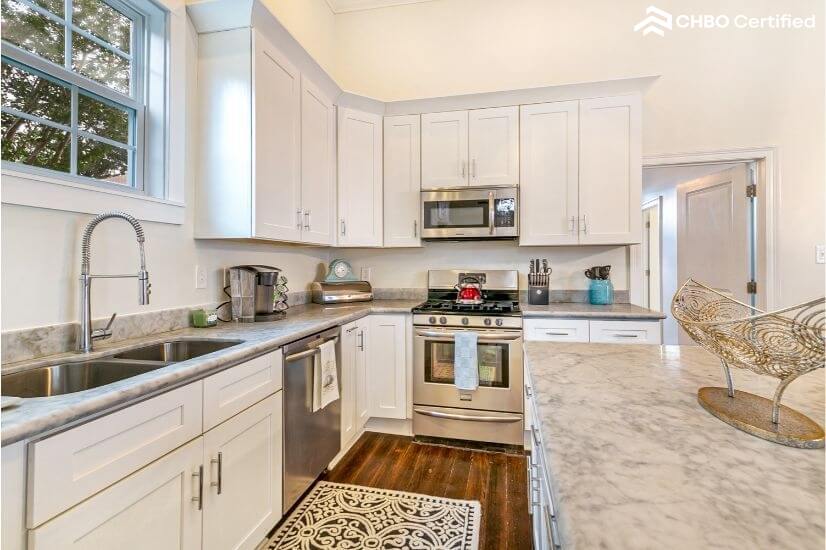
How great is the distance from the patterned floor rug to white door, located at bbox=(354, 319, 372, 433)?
0.57 meters

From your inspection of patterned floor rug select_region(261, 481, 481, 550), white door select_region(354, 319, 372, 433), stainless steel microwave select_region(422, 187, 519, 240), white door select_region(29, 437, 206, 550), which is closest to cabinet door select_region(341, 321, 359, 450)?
white door select_region(354, 319, 372, 433)

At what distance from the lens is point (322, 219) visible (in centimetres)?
274

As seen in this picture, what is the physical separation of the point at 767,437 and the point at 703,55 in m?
3.40

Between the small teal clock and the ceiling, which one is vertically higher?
the ceiling

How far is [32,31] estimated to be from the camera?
1.38 metres

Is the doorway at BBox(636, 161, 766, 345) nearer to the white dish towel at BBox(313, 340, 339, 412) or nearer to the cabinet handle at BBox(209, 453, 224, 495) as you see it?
the white dish towel at BBox(313, 340, 339, 412)

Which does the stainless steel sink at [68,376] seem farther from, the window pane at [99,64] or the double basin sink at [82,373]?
the window pane at [99,64]

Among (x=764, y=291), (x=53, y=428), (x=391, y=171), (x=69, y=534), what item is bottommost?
(x=69, y=534)

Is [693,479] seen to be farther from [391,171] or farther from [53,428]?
[391,171]

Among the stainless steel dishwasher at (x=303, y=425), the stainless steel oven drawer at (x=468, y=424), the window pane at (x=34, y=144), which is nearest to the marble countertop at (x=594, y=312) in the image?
the stainless steel oven drawer at (x=468, y=424)

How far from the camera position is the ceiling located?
340 centimetres

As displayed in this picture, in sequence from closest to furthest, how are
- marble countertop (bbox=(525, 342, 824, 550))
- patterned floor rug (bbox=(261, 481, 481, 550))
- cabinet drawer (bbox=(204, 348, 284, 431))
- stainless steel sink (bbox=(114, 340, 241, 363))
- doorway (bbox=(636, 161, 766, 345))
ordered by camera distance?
marble countertop (bbox=(525, 342, 824, 550)) < cabinet drawer (bbox=(204, 348, 284, 431)) < stainless steel sink (bbox=(114, 340, 241, 363)) < patterned floor rug (bbox=(261, 481, 481, 550)) < doorway (bbox=(636, 161, 766, 345))

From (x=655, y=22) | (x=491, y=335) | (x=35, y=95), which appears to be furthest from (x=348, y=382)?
(x=655, y=22)

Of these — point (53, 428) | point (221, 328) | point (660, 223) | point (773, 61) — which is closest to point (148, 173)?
point (221, 328)
